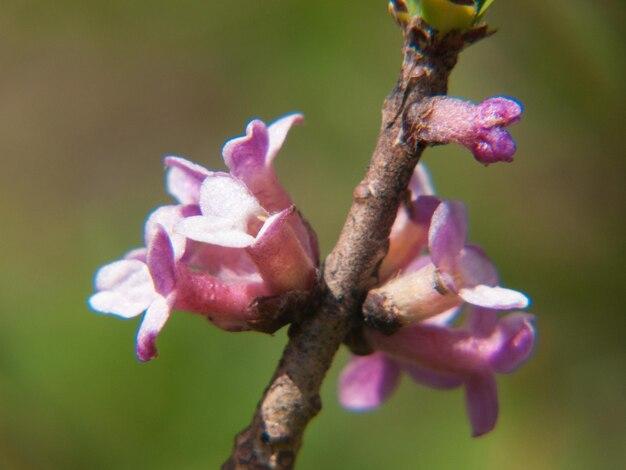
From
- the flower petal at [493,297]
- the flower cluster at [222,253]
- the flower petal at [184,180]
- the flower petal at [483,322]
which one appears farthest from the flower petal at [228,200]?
the flower petal at [483,322]

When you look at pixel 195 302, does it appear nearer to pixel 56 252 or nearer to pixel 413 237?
pixel 413 237

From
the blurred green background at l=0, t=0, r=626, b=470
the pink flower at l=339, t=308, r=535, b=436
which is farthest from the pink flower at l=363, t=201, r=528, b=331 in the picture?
the blurred green background at l=0, t=0, r=626, b=470

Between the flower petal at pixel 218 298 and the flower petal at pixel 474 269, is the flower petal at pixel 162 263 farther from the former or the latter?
the flower petal at pixel 474 269

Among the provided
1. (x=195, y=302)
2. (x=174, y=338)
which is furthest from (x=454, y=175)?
(x=195, y=302)

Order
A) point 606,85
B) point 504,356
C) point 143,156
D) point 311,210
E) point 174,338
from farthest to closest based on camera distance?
point 143,156 → point 311,210 → point 174,338 → point 606,85 → point 504,356

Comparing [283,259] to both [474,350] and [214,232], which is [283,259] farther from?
[474,350]
